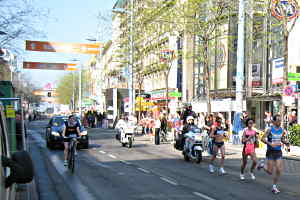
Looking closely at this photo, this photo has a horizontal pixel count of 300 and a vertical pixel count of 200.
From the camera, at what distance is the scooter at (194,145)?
592 inches

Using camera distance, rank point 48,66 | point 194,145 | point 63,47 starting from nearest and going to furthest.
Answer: point 194,145 < point 63,47 < point 48,66

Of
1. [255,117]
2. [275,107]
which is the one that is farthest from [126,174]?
[255,117]

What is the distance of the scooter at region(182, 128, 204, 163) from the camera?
15031 mm

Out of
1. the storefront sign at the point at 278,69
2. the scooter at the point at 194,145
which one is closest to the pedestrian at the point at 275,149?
the scooter at the point at 194,145

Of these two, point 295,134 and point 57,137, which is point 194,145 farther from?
point 57,137

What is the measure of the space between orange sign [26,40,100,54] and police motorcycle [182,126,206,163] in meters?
26.3

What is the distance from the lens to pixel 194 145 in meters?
15.2

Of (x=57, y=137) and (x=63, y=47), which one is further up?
(x=63, y=47)

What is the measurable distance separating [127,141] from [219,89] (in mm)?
17392

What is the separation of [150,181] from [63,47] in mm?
32863

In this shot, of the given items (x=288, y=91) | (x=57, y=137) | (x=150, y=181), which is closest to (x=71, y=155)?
(x=150, y=181)

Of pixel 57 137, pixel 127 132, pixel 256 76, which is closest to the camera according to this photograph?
pixel 57 137

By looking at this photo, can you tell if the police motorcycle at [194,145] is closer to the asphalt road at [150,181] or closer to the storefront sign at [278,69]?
the asphalt road at [150,181]

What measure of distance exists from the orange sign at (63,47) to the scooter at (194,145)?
1036 inches
